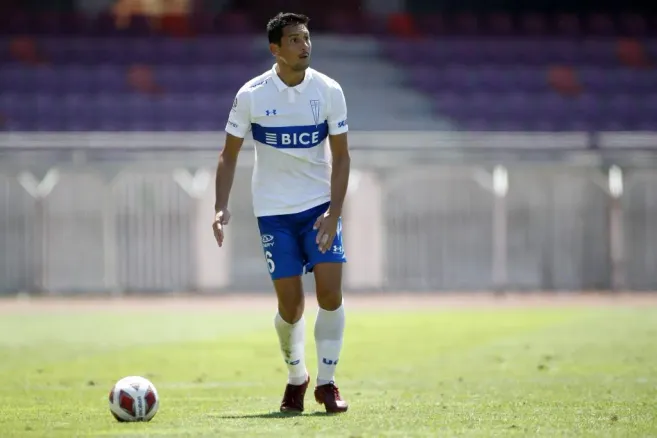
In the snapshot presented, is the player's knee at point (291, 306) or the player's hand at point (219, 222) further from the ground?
the player's hand at point (219, 222)

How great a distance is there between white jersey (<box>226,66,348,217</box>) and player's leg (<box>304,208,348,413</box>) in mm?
261

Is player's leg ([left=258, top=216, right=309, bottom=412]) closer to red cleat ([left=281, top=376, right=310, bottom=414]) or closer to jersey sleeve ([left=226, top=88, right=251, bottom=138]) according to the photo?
red cleat ([left=281, top=376, right=310, bottom=414])

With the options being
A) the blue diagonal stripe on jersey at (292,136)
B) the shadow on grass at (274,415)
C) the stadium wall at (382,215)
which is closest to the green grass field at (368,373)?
the shadow on grass at (274,415)

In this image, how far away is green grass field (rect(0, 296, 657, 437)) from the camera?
738 cm

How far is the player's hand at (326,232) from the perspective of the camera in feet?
26.2

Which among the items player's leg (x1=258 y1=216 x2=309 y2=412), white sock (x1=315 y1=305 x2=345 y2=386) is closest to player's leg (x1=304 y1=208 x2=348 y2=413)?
white sock (x1=315 y1=305 x2=345 y2=386)

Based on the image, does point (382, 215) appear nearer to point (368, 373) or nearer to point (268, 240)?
point (368, 373)

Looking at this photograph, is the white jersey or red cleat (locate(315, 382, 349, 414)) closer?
red cleat (locate(315, 382, 349, 414))

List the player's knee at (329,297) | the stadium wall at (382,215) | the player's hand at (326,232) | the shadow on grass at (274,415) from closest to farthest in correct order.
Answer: the shadow on grass at (274,415) → the player's hand at (326,232) → the player's knee at (329,297) → the stadium wall at (382,215)

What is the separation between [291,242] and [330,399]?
939 mm

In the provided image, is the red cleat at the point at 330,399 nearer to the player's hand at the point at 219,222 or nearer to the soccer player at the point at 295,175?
the soccer player at the point at 295,175

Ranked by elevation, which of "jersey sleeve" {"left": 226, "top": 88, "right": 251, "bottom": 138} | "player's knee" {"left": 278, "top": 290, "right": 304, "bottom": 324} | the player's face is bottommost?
"player's knee" {"left": 278, "top": 290, "right": 304, "bottom": 324}

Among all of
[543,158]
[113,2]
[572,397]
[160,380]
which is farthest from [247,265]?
[572,397]

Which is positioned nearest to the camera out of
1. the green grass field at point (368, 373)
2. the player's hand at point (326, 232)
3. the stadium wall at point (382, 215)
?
the green grass field at point (368, 373)
